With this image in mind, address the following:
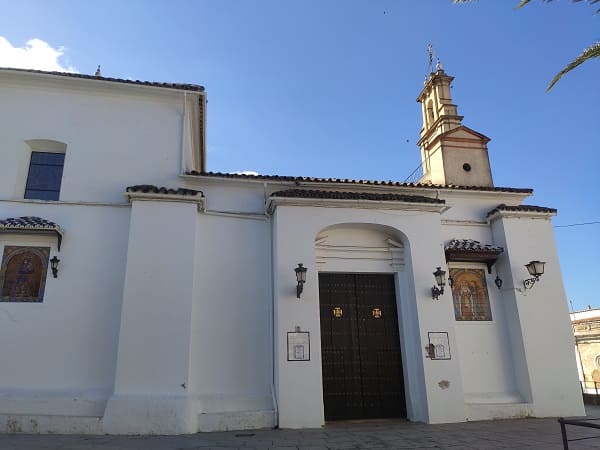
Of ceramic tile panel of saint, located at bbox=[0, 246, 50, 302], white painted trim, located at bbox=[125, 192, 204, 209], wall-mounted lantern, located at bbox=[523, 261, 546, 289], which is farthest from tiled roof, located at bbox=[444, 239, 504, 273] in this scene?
ceramic tile panel of saint, located at bbox=[0, 246, 50, 302]

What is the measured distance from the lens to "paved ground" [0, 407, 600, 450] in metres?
6.42

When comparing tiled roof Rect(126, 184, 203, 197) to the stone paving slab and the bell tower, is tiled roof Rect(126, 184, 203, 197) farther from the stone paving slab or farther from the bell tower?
the bell tower

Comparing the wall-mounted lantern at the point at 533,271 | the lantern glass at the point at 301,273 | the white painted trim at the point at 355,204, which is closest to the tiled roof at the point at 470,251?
the wall-mounted lantern at the point at 533,271

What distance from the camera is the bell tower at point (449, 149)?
518 inches

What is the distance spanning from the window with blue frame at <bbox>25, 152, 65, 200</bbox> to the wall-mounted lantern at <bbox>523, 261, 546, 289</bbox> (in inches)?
415

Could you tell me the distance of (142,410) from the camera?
7.50 metres

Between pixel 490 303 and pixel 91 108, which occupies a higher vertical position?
pixel 91 108

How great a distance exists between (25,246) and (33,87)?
12.5 ft

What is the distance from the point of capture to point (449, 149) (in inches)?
531

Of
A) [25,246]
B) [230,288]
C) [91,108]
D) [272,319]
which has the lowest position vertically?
[272,319]

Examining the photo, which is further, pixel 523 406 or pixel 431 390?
pixel 523 406

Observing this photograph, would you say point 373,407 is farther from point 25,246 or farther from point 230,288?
point 25,246

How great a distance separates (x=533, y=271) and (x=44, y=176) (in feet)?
36.0

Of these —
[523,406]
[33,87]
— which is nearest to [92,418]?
[33,87]
